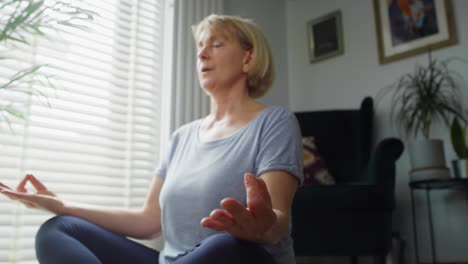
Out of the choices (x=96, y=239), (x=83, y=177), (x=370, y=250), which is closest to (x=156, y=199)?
(x=96, y=239)

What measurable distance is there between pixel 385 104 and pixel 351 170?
61 cm

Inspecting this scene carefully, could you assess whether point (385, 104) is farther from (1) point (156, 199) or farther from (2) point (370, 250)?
(1) point (156, 199)

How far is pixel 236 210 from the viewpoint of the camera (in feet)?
2.24

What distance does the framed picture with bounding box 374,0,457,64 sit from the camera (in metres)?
2.72

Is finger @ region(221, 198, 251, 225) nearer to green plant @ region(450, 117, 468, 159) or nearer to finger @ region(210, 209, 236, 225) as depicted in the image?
finger @ region(210, 209, 236, 225)

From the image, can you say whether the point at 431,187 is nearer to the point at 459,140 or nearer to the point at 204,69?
the point at 459,140

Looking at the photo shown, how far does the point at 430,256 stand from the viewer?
8.50 ft

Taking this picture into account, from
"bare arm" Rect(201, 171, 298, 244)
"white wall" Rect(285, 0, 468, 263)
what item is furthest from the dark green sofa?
"bare arm" Rect(201, 171, 298, 244)

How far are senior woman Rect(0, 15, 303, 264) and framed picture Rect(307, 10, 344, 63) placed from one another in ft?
6.37

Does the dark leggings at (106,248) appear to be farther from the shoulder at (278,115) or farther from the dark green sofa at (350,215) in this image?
the dark green sofa at (350,215)

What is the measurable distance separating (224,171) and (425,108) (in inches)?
74.1

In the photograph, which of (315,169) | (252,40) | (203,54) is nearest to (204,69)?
(203,54)

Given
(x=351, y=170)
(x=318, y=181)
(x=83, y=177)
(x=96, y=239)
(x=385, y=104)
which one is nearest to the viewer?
(x=96, y=239)

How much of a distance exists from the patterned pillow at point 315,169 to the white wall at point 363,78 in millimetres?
610
